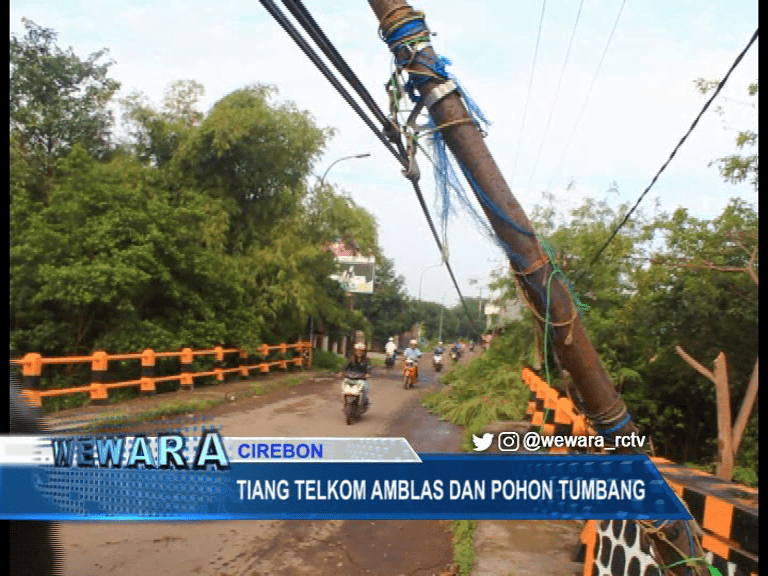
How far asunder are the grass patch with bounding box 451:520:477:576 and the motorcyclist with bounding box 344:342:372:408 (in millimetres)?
3333

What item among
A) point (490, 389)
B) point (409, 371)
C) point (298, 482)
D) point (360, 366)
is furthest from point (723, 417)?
point (409, 371)

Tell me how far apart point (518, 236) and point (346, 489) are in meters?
1.39

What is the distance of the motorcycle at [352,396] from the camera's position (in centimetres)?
716

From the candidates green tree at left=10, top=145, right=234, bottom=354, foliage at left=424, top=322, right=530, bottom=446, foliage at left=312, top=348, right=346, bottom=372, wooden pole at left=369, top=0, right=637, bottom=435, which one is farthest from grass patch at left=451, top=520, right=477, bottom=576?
green tree at left=10, top=145, right=234, bottom=354

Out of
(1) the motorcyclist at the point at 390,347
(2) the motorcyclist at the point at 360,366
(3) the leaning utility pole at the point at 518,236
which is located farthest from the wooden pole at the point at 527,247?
(1) the motorcyclist at the point at 390,347

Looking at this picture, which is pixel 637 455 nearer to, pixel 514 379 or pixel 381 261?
pixel 514 379

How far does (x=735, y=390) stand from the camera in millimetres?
6656

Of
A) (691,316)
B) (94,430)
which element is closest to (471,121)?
(94,430)

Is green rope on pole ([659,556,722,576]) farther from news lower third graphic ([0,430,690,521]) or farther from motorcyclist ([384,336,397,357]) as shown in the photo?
motorcyclist ([384,336,397,357])

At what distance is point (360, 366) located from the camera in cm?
765

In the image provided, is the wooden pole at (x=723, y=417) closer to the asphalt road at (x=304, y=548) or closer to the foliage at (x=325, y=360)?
the asphalt road at (x=304, y=548)

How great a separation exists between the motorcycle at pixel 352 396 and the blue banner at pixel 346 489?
13.0 ft

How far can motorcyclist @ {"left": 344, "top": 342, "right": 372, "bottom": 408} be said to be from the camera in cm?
758

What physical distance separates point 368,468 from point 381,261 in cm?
624
